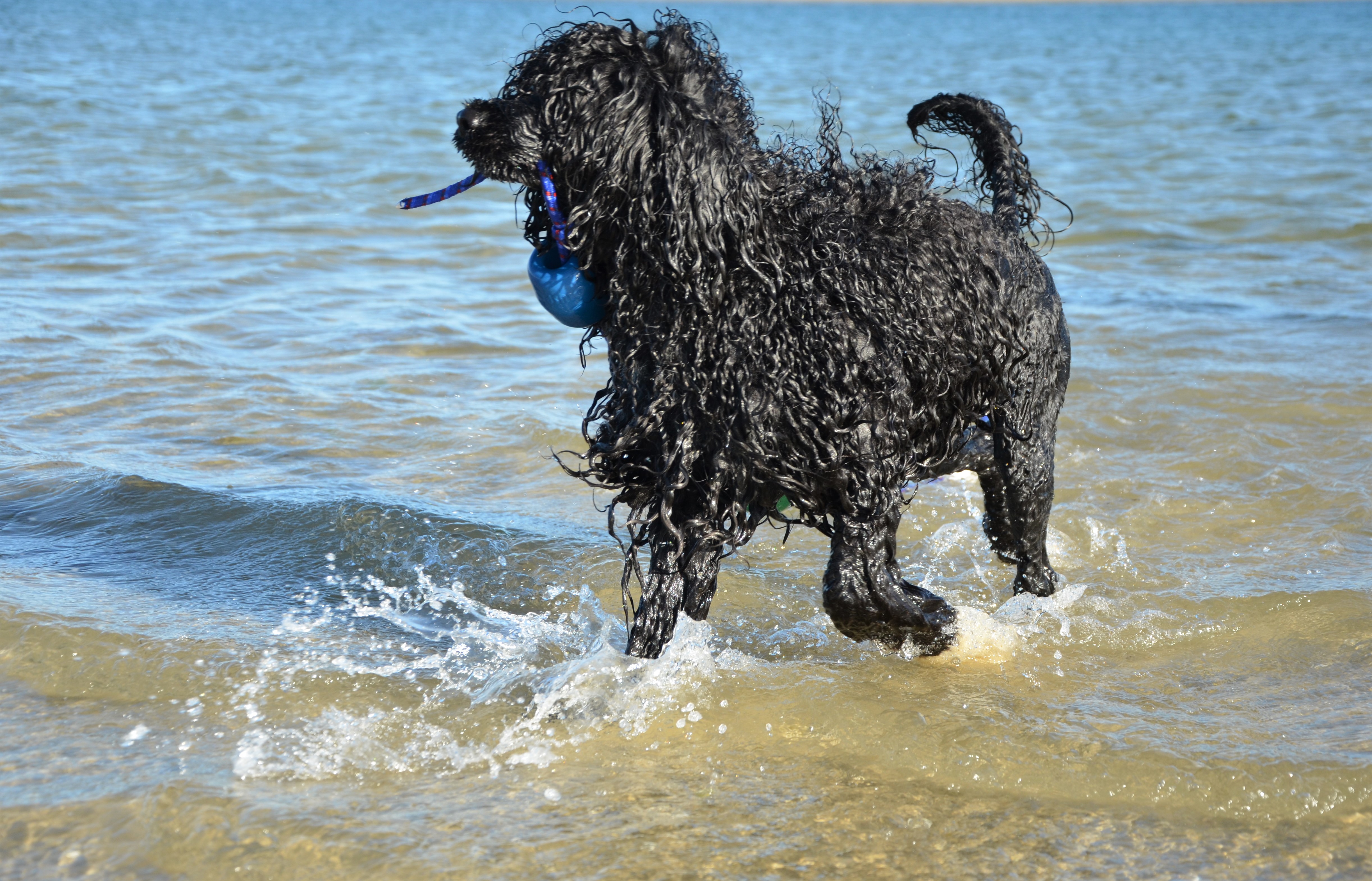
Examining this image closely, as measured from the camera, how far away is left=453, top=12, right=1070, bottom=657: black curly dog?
3025mm

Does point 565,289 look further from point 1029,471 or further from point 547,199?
point 1029,471

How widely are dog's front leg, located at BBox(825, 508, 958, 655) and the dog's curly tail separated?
3.86 feet

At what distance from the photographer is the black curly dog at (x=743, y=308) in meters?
3.03

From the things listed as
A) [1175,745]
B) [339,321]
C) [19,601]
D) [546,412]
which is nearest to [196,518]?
[19,601]

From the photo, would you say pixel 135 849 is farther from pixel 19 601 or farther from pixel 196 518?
pixel 196 518

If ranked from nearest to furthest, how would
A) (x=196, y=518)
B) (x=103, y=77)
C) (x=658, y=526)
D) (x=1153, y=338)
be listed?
(x=658, y=526) → (x=196, y=518) → (x=1153, y=338) → (x=103, y=77)

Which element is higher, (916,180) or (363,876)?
(916,180)

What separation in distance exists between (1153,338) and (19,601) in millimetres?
6538

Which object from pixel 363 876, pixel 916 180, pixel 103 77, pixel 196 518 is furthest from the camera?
pixel 103 77

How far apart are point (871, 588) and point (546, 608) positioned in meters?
1.51

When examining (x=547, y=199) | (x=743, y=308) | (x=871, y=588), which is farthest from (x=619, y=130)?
(x=871, y=588)

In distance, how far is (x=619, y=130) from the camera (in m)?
2.99

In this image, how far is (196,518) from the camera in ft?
16.6

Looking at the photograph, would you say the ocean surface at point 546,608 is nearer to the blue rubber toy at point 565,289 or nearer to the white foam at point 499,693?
the white foam at point 499,693
